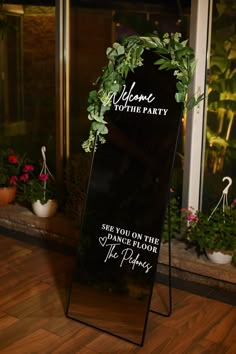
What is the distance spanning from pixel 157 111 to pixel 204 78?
3.39 ft

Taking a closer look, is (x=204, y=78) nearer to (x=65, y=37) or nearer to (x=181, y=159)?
(x=181, y=159)

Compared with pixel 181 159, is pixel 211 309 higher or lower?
lower

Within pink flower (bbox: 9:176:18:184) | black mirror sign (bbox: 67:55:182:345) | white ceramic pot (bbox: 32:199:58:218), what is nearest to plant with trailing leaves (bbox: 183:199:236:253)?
black mirror sign (bbox: 67:55:182:345)

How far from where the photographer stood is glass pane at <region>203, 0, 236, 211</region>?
11.8 feet

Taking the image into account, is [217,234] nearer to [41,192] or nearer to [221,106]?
[221,106]

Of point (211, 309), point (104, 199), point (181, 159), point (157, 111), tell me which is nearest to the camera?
point (157, 111)

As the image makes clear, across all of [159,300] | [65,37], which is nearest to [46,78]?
[65,37]

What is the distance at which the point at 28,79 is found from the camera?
477 centimetres

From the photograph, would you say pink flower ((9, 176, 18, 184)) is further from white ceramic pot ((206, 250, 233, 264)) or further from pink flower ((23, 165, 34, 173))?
white ceramic pot ((206, 250, 233, 264))

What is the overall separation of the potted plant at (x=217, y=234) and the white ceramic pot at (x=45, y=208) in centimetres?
131

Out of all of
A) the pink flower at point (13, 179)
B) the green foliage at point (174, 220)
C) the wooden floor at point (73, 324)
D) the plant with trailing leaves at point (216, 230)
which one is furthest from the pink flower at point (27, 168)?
the plant with trailing leaves at point (216, 230)

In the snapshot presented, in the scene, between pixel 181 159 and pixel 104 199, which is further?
pixel 181 159

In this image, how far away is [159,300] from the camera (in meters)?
3.36

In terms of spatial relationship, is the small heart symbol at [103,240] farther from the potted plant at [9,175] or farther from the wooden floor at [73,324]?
the potted plant at [9,175]
